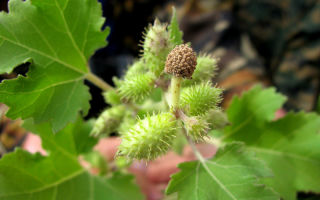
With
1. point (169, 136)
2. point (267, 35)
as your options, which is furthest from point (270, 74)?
point (169, 136)

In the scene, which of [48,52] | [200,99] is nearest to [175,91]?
[200,99]

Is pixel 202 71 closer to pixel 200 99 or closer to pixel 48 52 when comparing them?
pixel 200 99

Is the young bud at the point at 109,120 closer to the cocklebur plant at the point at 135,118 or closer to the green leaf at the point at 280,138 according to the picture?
the cocklebur plant at the point at 135,118

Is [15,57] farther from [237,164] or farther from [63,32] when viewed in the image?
[237,164]

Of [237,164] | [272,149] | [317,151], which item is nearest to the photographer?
[237,164]

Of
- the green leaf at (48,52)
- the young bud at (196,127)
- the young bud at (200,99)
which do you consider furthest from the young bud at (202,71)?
the green leaf at (48,52)

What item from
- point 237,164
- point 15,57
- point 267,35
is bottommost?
point 237,164
